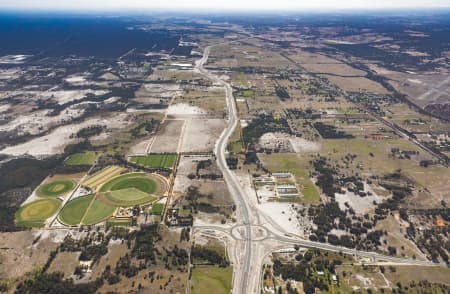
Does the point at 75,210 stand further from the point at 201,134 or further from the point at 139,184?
the point at 201,134

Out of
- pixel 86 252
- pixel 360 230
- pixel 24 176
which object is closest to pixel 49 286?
pixel 86 252

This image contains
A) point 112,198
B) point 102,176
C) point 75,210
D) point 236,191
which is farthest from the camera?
point 102,176

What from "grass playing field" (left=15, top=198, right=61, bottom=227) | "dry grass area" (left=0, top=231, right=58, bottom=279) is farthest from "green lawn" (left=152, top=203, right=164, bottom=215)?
"grass playing field" (left=15, top=198, right=61, bottom=227)

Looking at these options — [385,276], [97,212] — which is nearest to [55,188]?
[97,212]

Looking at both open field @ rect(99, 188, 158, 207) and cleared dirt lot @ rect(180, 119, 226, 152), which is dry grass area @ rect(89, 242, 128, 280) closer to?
open field @ rect(99, 188, 158, 207)

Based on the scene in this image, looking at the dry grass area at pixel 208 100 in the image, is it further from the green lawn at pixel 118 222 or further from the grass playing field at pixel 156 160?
the green lawn at pixel 118 222

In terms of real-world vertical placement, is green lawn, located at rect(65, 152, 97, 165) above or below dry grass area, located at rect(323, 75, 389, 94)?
below

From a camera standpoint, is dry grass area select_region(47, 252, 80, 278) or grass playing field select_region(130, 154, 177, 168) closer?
dry grass area select_region(47, 252, 80, 278)
